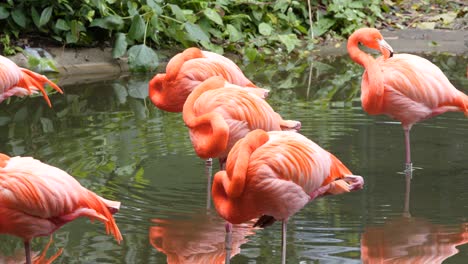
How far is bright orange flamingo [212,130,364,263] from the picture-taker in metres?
3.79

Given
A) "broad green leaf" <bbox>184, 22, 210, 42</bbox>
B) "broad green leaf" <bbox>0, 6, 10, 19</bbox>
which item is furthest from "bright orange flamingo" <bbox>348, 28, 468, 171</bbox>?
"broad green leaf" <bbox>0, 6, 10, 19</bbox>

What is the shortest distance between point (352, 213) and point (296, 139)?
877 mm

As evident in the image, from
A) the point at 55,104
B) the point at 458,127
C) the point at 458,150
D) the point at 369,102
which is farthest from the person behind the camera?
the point at 55,104

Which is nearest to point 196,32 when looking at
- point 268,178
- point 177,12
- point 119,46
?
point 177,12

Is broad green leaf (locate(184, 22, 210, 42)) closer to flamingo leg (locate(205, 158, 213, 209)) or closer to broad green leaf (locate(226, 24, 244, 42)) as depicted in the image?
broad green leaf (locate(226, 24, 244, 42))

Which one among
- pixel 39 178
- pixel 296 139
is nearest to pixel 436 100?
pixel 296 139

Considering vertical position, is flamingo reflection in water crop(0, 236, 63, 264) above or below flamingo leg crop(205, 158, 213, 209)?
above

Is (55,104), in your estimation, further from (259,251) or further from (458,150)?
(259,251)

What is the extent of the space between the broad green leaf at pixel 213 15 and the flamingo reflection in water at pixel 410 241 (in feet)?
17.2

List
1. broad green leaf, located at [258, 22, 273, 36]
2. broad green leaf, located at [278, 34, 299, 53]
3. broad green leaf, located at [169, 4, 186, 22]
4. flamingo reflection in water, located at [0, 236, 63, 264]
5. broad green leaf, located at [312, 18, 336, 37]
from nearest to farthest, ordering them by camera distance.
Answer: flamingo reflection in water, located at [0, 236, 63, 264] < broad green leaf, located at [169, 4, 186, 22] < broad green leaf, located at [278, 34, 299, 53] < broad green leaf, located at [258, 22, 273, 36] < broad green leaf, located at [312, 18, 336, 37]

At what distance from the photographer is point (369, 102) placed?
18.3 feet

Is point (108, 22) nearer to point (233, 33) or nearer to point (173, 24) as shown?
point (173, 24)

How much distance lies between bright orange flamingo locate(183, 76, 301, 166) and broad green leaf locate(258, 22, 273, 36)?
5.49 meters

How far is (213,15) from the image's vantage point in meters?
9.72
